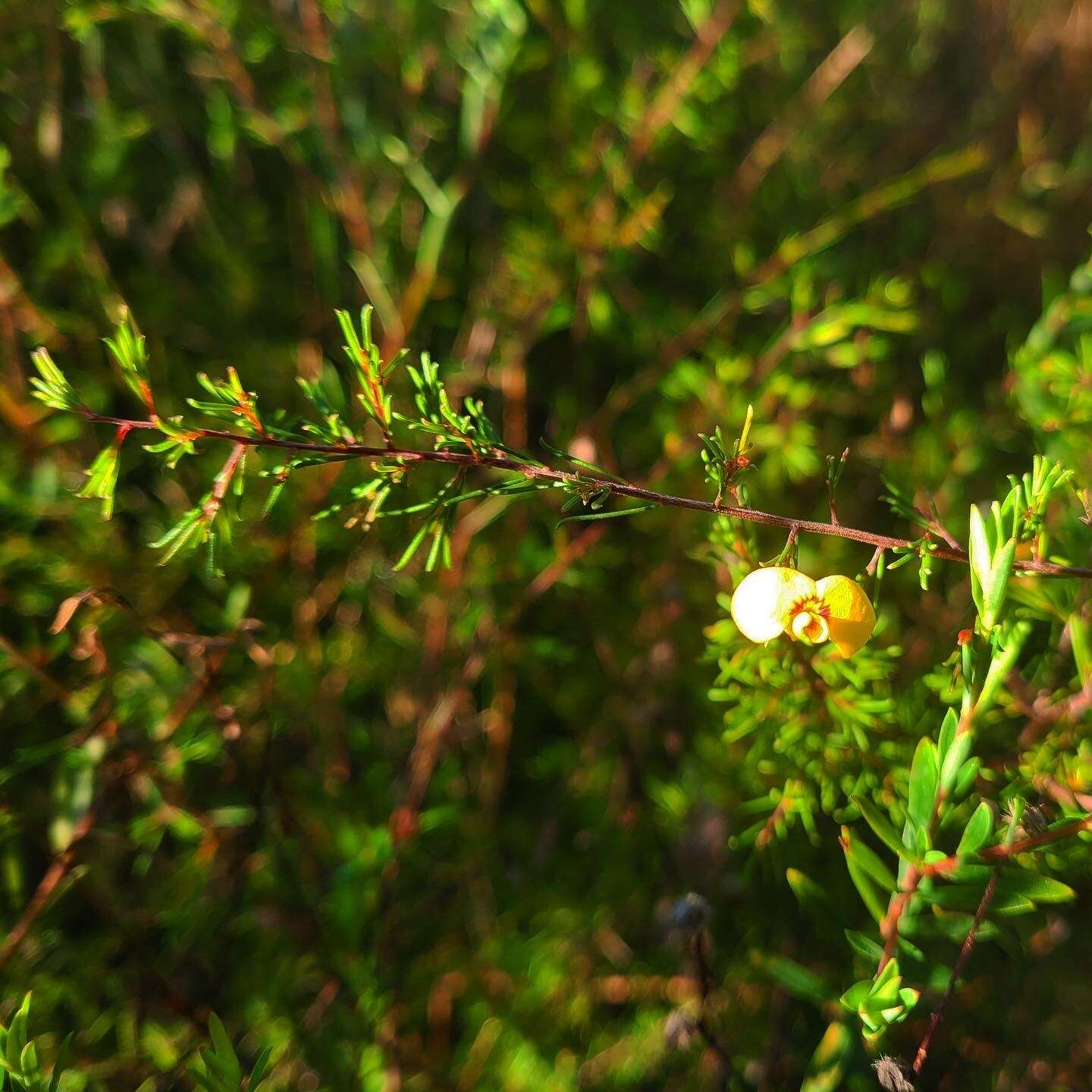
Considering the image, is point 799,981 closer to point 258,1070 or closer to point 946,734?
point 946,734

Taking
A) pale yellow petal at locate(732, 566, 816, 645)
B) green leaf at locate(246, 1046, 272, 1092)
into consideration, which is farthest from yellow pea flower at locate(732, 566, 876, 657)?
green leaf at locate(246, 1046, 272, 1092)

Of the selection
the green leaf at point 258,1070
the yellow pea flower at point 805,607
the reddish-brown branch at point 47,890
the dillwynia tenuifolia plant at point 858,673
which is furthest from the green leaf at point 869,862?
the reddish-brown branch at point 47,890

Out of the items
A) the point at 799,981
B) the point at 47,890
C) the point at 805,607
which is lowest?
the point at 47,890

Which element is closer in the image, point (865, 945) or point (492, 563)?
point (865, 945)

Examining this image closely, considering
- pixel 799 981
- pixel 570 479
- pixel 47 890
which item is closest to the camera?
pixel 570 479

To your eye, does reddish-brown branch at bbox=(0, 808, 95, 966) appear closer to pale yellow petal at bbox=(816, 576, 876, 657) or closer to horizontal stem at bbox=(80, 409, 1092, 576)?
horizontal stem at bbox=(80, 409, 1092, 576)

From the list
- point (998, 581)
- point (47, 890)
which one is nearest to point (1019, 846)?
point (998, 581)

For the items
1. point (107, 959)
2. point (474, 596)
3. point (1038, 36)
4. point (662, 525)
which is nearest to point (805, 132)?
point (1038, 36)

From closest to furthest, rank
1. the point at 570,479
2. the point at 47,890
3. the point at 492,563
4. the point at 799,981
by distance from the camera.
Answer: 1. the point at 570,479
2. the point at 799,981
3. the point at 47,890
4. the point at 492,563
